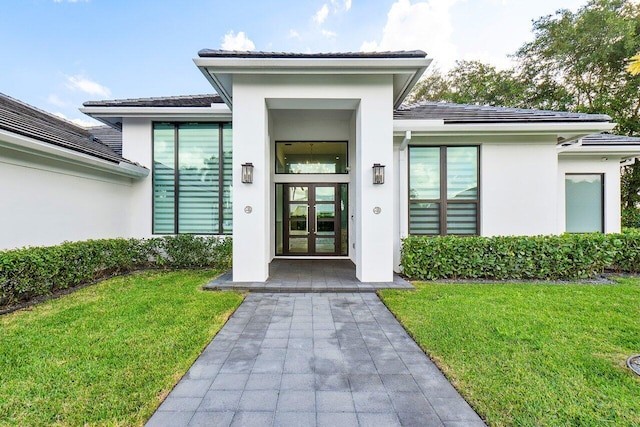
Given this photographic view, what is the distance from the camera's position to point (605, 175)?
8.24 meters

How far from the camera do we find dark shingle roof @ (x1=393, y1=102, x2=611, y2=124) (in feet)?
21.5

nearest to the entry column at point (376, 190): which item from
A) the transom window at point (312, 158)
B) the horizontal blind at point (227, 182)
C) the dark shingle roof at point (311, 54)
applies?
the dark shingle roof at point (311, 54)

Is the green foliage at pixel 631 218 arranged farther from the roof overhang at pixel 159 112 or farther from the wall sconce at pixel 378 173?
the roof overhang at pixel 159 112

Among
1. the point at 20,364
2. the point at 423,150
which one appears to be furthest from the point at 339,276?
the point at 20,364

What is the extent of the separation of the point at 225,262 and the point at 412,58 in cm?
627

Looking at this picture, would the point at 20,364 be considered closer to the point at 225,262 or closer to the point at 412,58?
the point at 225,262

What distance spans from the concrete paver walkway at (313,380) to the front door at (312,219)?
15.5 feet

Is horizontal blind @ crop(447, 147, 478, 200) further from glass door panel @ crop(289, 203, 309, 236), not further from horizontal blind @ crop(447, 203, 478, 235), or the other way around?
glass door panel @ crop(289, 203, 309, 236)

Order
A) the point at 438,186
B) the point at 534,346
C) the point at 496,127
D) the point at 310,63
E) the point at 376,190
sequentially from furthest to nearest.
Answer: the point at 438,186
the point at 496,127
the point at 376,190
the point at 310,63
the point at 534,346

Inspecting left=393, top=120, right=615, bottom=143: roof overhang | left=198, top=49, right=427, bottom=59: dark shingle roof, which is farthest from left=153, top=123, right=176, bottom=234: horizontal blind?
A: left=393, top=120, right=615, bottom=143: roof overhang

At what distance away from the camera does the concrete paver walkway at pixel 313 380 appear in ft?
6.94

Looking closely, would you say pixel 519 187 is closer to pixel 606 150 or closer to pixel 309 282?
pixel 606 150

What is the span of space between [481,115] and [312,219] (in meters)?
5.43

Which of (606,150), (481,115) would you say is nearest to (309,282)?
(481,115)
